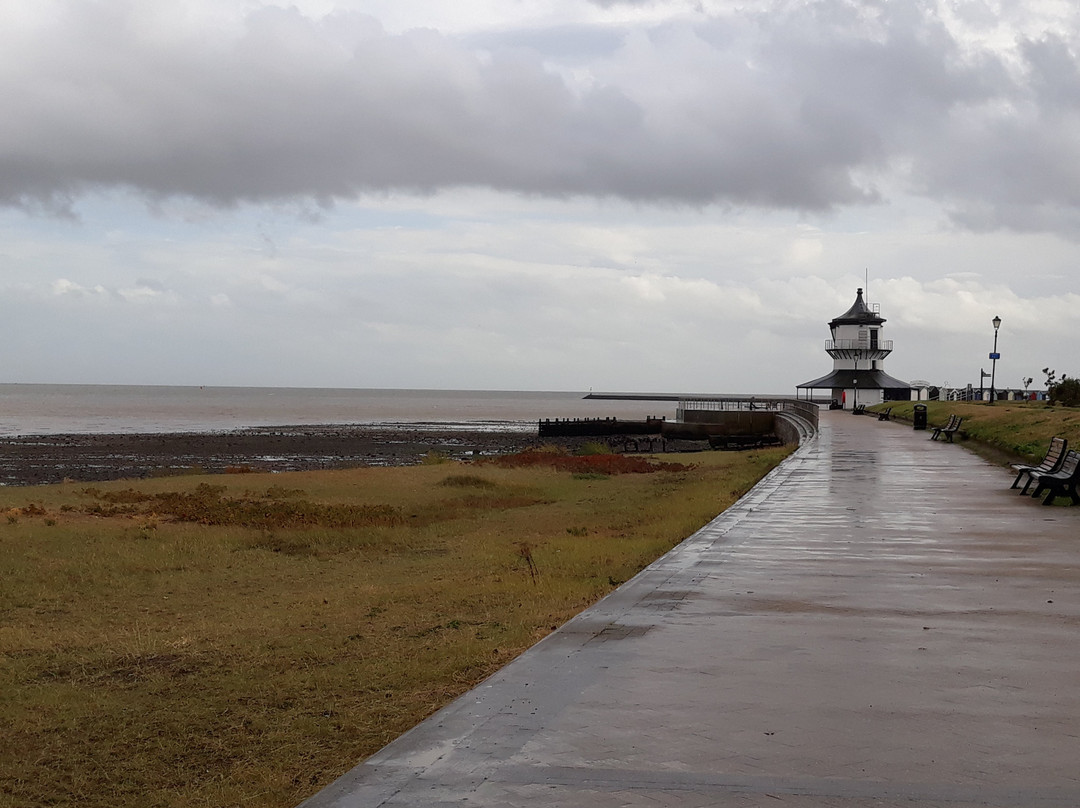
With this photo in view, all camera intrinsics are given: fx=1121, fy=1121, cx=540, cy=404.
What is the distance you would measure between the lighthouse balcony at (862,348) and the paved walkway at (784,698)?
2713 inches

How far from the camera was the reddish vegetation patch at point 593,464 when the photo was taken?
3384cm

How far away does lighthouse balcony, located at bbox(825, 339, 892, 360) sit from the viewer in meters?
78.2

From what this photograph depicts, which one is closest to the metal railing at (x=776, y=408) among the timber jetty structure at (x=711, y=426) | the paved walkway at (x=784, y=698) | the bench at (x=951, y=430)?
the timber jetty structure at (x=711, y=426)

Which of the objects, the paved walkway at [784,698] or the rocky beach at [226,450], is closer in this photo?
the paved walkway at [784,698]

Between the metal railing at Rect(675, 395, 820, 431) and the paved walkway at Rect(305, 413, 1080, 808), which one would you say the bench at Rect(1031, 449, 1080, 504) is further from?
the metal railing at Rect(675, 395, 820, 431)

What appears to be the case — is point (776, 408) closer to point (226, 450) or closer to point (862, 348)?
point (862, 348)

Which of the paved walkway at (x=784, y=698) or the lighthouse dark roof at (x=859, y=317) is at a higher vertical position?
Result: the lighthouse dark roof at (x=859, y=317)

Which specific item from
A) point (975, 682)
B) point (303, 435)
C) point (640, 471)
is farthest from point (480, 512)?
point (303, 435)

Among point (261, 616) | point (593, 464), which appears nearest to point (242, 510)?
point (261, 616)

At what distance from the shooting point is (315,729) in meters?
6.97

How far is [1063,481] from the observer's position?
52.9 ft

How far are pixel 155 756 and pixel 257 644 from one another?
3.21m

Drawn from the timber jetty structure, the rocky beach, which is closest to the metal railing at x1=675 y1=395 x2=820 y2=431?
the timber jetty structure

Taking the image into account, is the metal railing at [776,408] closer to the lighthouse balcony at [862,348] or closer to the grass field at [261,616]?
the lighthouse balcony at [862,348]
